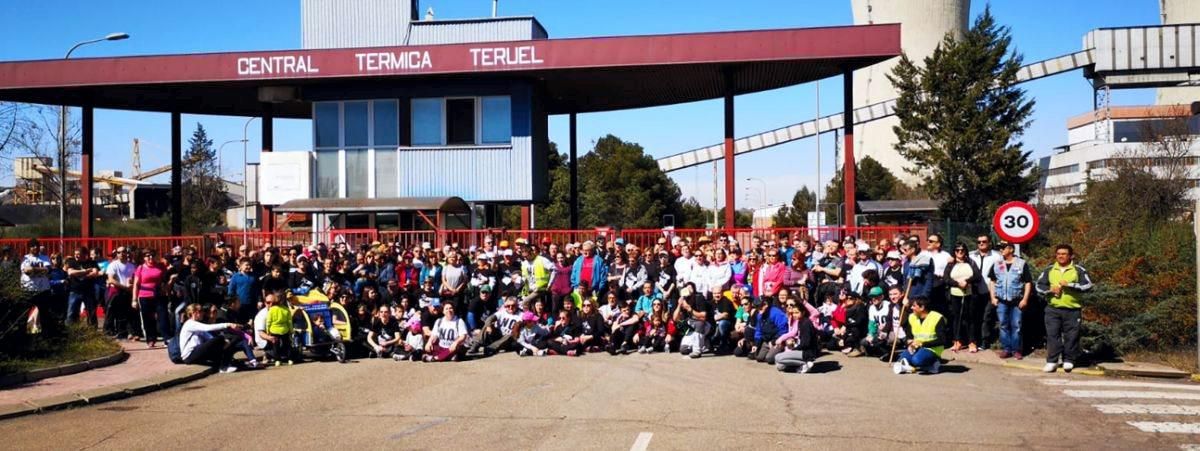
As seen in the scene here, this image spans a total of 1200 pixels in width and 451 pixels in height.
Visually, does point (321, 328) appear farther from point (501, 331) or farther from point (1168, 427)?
point (1168, 427)

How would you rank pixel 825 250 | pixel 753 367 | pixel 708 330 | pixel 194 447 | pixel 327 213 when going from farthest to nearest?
pixel 327 213
pixel 825 250
pixel 708 330
pixel 753 367
pixel 194 447

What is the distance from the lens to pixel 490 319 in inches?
664

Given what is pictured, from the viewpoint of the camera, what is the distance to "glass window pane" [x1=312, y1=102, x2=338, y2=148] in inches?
1096

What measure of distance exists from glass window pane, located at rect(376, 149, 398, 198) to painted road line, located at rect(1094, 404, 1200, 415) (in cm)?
2017

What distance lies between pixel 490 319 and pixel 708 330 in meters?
3.64

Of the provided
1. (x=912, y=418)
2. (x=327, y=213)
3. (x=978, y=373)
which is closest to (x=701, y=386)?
(x=912, y=418)

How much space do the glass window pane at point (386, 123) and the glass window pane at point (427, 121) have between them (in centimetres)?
57

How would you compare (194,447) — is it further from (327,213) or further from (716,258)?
(327,213)

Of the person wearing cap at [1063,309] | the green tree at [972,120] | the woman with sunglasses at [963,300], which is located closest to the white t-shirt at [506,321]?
the woman with sunglasses at [963,300]

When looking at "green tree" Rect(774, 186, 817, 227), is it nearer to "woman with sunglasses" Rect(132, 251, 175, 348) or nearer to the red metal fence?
the red metal fence

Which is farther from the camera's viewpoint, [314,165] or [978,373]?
[314,165]

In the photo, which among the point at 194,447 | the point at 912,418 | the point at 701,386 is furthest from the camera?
the point at 701,386

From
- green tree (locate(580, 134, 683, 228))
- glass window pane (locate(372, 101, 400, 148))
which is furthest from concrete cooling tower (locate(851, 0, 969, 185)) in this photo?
Answer: glass window pane (locate(372, 101, 400, 148))

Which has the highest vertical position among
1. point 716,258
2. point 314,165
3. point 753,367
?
point 314,165
